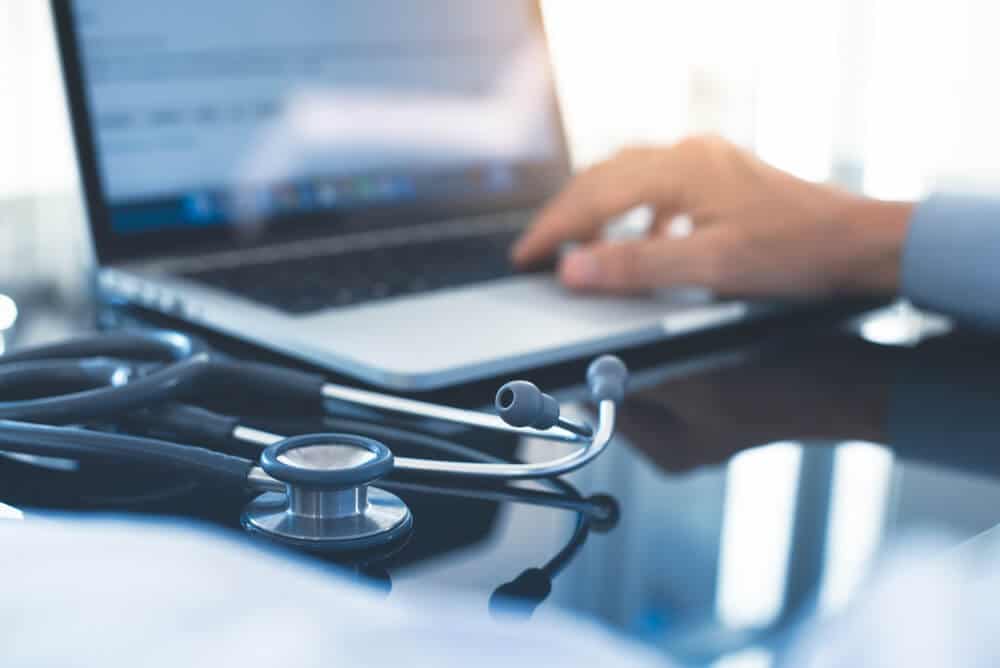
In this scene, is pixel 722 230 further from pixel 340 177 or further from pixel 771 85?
pixel 771 85

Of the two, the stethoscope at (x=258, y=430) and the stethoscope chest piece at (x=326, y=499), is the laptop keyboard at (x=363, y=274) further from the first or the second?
the stethoscope chest piece at (x=326, y=499)

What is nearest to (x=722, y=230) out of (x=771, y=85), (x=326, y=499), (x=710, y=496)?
(x=710, y=496)

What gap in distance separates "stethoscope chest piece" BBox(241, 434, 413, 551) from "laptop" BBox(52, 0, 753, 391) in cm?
15

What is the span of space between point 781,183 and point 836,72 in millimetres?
2525

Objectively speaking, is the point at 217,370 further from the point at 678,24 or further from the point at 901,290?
the point at 678,24

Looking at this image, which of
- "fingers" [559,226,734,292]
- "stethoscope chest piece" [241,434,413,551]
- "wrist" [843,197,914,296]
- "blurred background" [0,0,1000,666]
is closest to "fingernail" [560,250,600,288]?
"fingers" [559,226,734,292]

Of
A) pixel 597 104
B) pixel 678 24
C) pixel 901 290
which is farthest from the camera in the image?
pixel 678 24

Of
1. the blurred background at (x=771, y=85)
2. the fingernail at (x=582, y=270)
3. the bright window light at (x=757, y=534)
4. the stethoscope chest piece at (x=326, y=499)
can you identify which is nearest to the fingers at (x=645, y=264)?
the fingernail at (x=582, y=270)

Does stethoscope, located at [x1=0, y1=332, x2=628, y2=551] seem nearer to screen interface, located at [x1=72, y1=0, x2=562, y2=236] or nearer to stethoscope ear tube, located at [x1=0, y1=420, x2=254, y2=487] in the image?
stethoscope ear tube, located at [x1=0, y1=420, x2=254, y2=487]

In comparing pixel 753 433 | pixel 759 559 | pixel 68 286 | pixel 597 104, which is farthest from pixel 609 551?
pixel 597 104

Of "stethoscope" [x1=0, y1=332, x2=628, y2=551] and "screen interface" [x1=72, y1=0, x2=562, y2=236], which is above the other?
"screen interface" [x1=72, y1=0, x2=562, y2=236]

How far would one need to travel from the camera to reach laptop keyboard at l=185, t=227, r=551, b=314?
2.38ft

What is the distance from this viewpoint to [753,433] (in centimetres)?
57

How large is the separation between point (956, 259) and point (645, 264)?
219 millimetres
